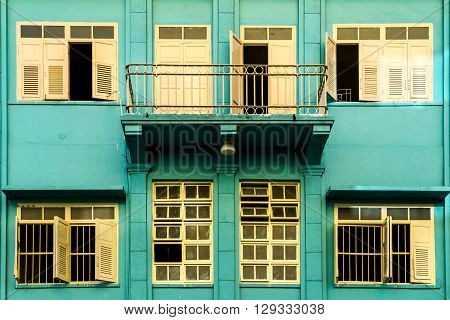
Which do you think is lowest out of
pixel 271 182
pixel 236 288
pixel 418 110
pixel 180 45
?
pixel 236 288

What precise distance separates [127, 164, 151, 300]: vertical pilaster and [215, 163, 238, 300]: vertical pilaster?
1208mm

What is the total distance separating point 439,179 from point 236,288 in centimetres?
391

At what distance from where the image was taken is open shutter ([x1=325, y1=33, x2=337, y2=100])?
18.2m

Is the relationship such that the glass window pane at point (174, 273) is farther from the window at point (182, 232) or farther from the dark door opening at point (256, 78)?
the dark door opening at point (256, 78)

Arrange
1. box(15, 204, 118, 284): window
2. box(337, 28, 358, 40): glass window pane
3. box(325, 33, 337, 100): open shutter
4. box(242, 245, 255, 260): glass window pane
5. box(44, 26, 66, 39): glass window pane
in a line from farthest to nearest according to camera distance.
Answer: box(337, 28, 358, 40): glass window pane, box(44, 26, 66, 39): glass window pane, box(325, 33, 337, 100): open shutter, box(242, 245, 255, 260): glass window pane, box(15, 204, 118, 284): window

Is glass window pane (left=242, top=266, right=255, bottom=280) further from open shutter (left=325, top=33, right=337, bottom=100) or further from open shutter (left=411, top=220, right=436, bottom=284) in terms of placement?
open shutter (left=325, top=33, right=337, bottom=100)

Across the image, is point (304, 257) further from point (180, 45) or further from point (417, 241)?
point (180, 45)

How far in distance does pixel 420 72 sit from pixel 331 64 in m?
1.64

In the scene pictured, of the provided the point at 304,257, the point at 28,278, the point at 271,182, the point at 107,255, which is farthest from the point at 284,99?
the point at 28,278

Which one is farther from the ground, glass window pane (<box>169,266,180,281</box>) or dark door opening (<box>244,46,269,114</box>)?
dark door opening (<box>244,46,269,114</box>)

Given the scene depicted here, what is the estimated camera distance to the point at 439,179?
59.7ft

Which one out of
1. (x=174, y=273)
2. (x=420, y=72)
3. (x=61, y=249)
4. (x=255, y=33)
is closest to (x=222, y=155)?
(x=174, y=273)

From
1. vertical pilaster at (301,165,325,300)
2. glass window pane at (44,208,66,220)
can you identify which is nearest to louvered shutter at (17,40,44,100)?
glass window pane at (44,208,66,220)

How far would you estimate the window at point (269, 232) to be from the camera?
17812 millimetres
